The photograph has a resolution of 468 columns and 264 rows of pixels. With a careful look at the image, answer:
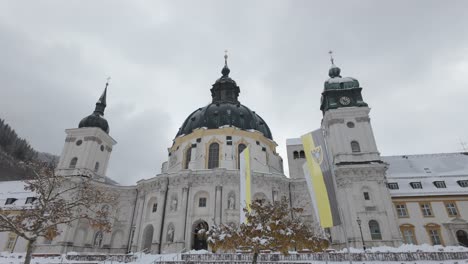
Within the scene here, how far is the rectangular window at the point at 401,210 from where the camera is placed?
1368 inches

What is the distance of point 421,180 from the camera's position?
38188mm

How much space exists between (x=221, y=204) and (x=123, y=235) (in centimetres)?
1642

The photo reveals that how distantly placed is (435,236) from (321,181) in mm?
20607

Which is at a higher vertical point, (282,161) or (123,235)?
(282,161)

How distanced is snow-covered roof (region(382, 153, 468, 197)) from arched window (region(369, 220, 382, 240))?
579 centimetres

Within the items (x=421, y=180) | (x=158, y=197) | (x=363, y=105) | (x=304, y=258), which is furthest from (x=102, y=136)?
(x=421, y=180)

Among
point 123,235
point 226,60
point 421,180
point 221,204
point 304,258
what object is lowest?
point 304,258

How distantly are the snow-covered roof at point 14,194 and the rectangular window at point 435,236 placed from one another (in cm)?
5636

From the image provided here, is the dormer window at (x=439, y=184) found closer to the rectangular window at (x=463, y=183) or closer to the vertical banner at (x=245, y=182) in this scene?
the rectangular window at (x=463, y=183)

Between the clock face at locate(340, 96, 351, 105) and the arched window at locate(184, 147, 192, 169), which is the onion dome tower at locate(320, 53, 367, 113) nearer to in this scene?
the clock face at locate(340, 96, 351, 105)

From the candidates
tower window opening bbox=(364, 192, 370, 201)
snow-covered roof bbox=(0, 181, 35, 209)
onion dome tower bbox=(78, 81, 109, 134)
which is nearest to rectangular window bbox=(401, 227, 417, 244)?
tower window opening bbox=(364, 192, 370, 201)

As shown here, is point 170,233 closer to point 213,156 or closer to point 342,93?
point 213,156

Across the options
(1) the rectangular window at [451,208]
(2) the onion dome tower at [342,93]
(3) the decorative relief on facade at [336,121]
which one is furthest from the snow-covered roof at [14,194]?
(1) the rectangular window at [451,208]

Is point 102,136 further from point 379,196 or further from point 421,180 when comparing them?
point 421,180
